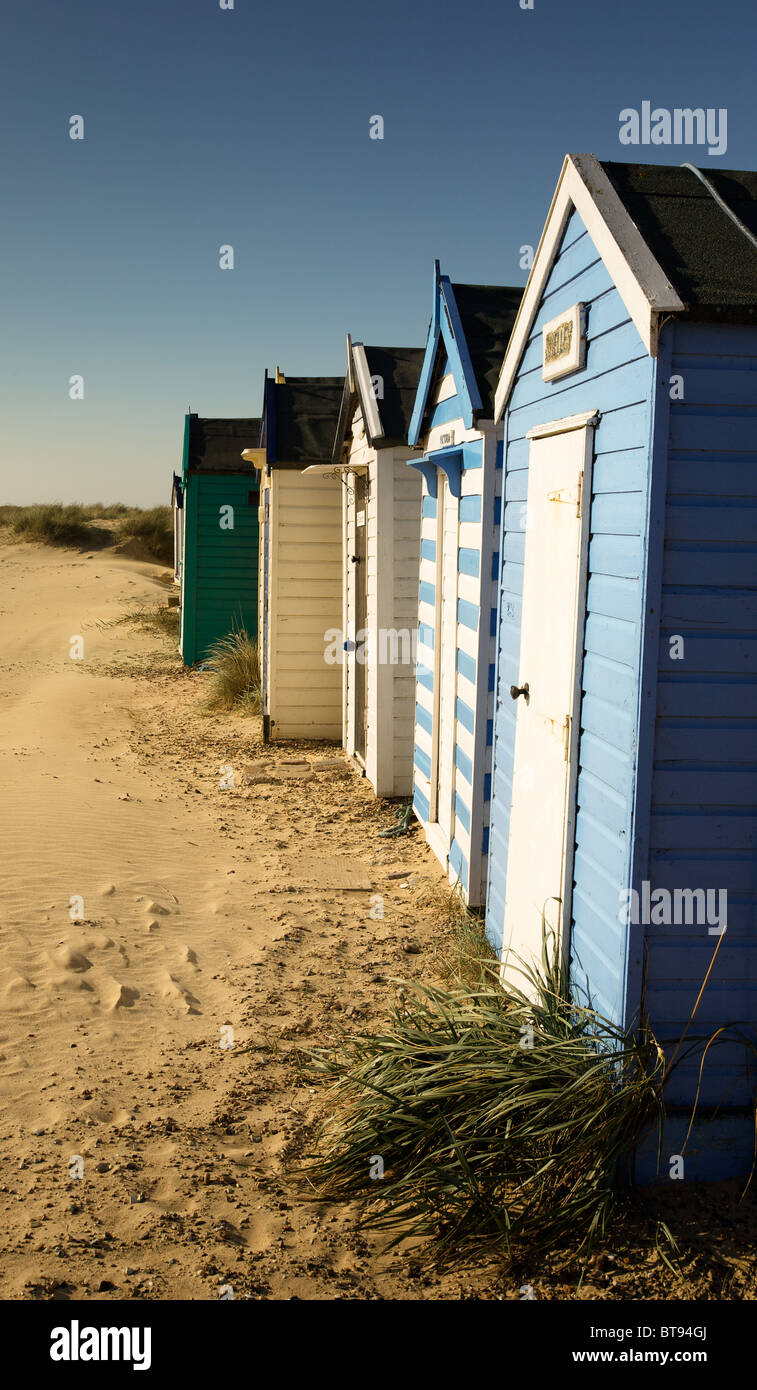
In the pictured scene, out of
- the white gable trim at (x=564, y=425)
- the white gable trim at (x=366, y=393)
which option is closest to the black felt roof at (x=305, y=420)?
the white gable trim at (x=366, y=393)

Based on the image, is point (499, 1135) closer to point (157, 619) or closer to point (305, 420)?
point (305, 420)

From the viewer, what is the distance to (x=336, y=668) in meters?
12.0

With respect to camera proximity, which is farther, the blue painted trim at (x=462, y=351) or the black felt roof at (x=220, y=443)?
the black felt roof at (x=220, y=443)

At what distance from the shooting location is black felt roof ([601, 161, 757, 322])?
3355 mm

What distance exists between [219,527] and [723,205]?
13.4 metres

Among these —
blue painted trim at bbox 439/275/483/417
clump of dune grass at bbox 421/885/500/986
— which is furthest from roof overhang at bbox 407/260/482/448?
clump of dune grass at bbox 421/885/500/986

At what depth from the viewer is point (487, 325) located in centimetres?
663

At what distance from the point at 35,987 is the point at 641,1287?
3528mm

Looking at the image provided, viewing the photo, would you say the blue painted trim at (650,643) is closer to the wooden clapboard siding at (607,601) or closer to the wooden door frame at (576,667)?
the wooden clapboard siding at (607,601)

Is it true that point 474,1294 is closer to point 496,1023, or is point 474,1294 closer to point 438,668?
point 496,1023

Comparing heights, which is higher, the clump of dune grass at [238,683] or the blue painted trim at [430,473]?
the blue painted trim at [430,473]

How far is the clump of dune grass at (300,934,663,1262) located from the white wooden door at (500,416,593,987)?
70 centimetres

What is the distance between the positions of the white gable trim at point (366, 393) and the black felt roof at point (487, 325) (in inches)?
83.0

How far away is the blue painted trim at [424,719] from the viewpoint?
7.87m
